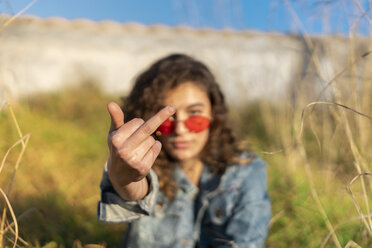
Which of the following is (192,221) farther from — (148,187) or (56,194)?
(56,194)

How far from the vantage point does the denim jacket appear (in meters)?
1.27

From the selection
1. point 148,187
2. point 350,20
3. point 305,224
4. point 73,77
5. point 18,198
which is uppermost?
point 73,77

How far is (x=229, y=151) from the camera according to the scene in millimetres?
1519

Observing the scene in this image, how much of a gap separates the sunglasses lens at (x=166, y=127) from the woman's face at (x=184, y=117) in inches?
0.8

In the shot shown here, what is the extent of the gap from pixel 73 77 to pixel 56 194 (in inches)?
152

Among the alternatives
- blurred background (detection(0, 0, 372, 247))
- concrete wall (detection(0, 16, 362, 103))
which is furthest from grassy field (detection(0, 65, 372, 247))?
concrete wall (detection(0, 16, 362, 103))

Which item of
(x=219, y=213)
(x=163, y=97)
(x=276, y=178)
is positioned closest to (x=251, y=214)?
(x=219, y=213)

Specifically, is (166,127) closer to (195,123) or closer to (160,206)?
(195,123)

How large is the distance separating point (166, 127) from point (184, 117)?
84 mm

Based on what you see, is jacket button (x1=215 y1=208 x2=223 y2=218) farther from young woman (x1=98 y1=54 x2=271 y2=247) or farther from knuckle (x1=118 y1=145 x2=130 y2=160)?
knuckle (x1=118 y1=145 x2=130 y2=160)

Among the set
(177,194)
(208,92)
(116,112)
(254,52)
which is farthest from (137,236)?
(254,52)

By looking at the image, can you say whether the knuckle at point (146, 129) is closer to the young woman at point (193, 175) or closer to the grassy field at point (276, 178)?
the grassy field at point (276, 178)

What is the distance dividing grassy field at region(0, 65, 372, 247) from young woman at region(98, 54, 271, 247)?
0.21 meters

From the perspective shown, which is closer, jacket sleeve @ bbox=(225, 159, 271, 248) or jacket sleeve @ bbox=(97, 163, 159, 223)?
jacket sleeve @ bbox=(97, 163, 159, 223)
